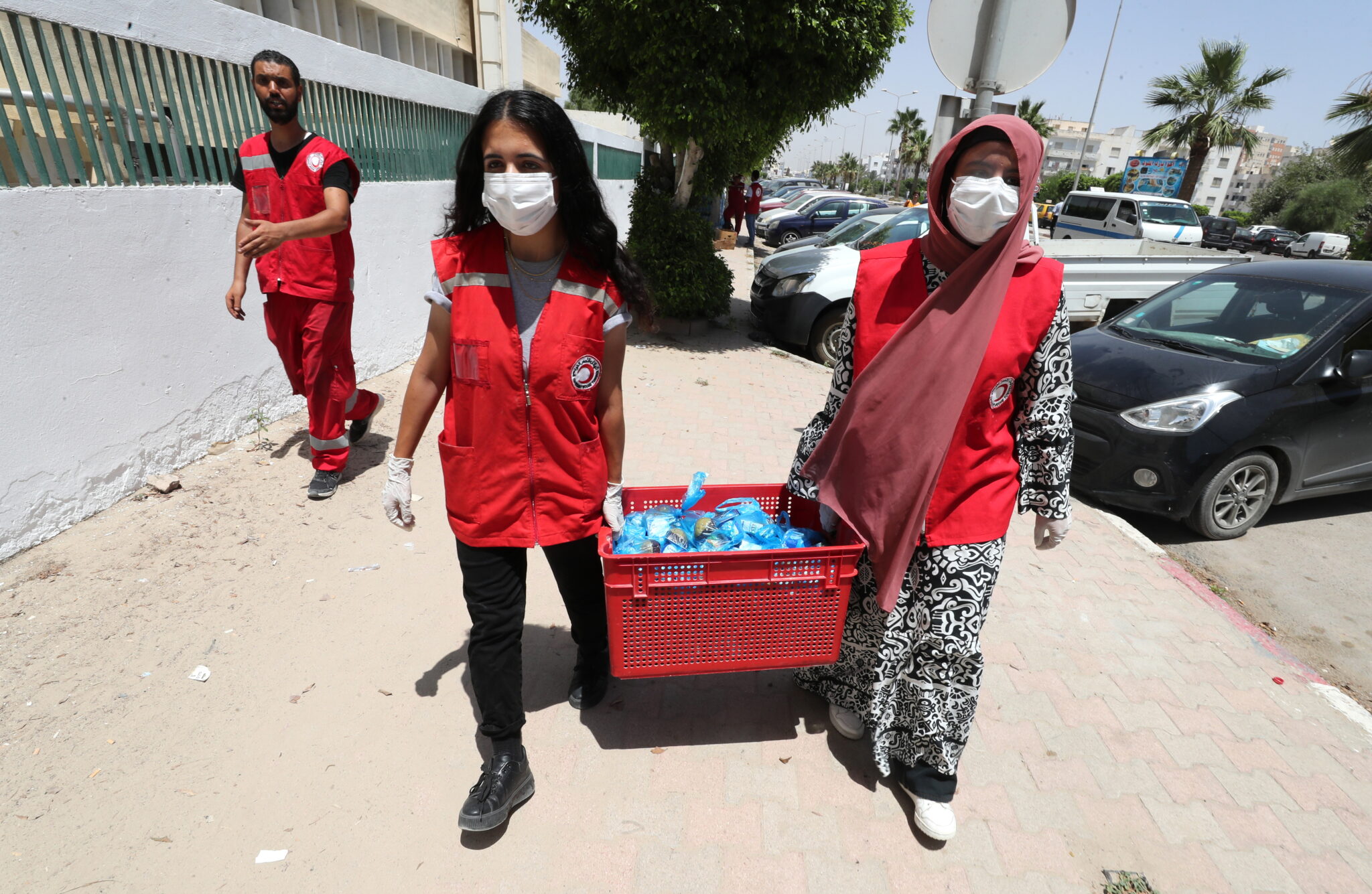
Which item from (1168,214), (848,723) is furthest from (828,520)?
(1168,214)

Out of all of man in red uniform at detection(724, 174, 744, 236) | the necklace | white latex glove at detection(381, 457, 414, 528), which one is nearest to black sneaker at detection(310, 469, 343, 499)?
white latex glove at detection(381, 457, 414, 528)

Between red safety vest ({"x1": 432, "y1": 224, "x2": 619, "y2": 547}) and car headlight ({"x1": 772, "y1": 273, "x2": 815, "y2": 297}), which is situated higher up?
red safety vest ({"x1": 432, "y1": 224, "x2": 619, "y2": 547})

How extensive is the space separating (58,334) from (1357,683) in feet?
20.4

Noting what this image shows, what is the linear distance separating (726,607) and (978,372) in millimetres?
965

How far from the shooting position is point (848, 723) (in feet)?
8.25

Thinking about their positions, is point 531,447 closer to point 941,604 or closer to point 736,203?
point 941,604

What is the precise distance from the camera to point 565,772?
7.63 ft

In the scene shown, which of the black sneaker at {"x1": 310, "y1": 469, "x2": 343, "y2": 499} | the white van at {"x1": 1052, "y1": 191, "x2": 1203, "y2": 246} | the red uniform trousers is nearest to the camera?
A: the red uniform trousers

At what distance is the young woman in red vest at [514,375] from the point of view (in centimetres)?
188

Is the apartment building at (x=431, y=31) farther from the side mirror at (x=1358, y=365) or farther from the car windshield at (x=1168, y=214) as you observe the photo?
the car windshield at (x=1168, y=214)

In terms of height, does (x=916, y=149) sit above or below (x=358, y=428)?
→ above

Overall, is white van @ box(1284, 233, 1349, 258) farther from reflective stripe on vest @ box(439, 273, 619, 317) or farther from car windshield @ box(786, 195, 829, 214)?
reflective stripe on vest @ box(439, 273, 619, 317)

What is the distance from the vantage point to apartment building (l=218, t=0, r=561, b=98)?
37.1 ft

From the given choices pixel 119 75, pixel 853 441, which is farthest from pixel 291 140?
pixel 853 441
